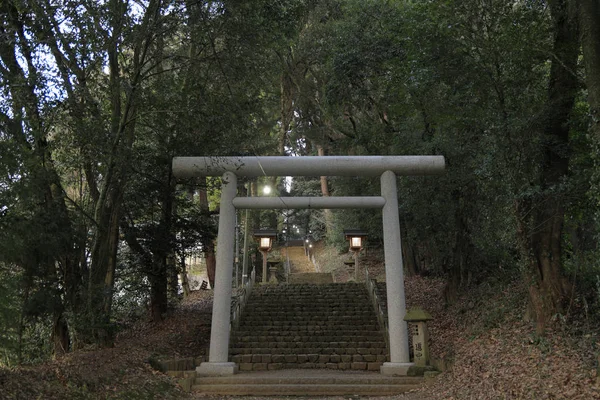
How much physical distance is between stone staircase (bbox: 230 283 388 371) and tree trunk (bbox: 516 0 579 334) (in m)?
4.27

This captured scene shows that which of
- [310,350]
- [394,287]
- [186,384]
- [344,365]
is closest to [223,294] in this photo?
[186,384]

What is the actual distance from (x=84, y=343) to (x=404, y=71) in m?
9.50

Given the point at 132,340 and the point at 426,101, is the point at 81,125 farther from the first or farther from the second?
the point at 426,101

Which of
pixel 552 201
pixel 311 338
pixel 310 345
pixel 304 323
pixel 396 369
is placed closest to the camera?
pixel 552 201

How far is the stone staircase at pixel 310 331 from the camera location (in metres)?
11.6

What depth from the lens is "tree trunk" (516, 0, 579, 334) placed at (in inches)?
339

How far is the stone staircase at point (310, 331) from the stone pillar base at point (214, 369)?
1107mm

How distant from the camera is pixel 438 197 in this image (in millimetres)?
12805

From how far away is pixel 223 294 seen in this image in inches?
425

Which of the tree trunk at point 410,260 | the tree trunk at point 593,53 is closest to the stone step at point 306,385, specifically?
the tree trunk at point 593,53

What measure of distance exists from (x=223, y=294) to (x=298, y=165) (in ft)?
11.2

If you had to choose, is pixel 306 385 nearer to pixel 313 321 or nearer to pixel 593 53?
pixel 313 321

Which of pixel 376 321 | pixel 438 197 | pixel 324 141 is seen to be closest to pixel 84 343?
pixel 376 321

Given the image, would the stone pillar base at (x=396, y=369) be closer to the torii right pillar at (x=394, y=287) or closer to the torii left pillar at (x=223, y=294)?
the torii right pillar at (x=394, y=287)
